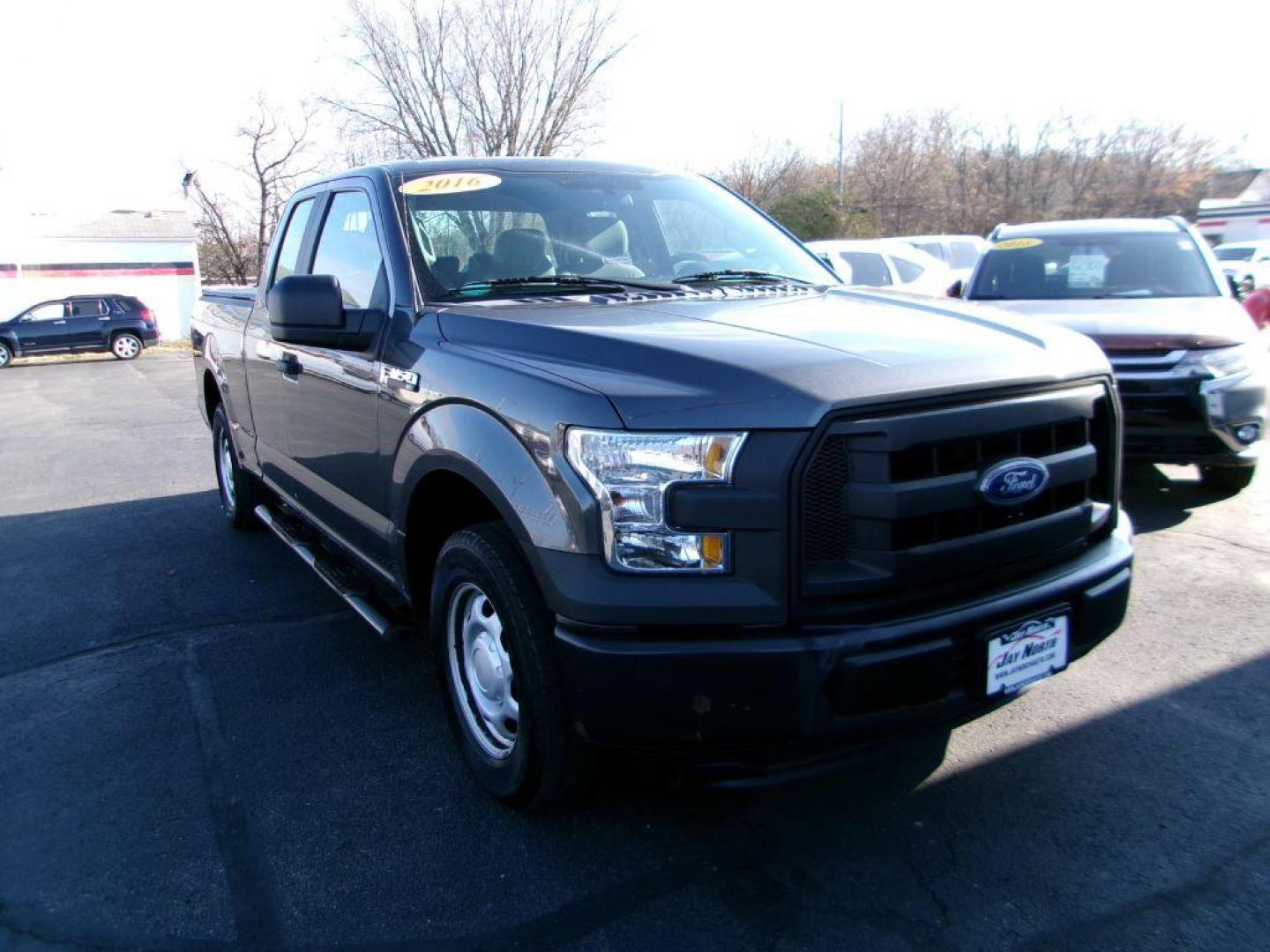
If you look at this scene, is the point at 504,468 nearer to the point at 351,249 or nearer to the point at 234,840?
the point at 234,840

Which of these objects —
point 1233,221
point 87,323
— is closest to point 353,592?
point 87,323

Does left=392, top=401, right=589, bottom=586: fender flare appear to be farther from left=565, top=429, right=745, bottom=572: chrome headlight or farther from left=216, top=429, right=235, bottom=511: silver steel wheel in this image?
left=216, top=429, right=235, bottom=511: silver steel wheel

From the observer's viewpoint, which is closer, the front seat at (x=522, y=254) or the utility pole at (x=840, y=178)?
the front seat at (x=522, y=254)

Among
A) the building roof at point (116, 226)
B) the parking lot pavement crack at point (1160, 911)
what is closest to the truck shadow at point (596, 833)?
the parking lot pavement crack at point (1160, 911)

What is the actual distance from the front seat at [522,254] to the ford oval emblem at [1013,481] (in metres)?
1.78

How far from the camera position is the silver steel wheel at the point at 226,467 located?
6387 millimetres

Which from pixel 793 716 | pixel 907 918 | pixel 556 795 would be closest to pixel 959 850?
pixel 907 918

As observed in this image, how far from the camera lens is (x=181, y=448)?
10234mm

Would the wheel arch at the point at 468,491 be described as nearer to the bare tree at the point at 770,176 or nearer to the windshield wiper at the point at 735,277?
the windshield wiper at the point at 735,277

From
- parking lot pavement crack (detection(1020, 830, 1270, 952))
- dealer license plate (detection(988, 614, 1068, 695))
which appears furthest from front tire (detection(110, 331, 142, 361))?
parking lot pavement crack (detection(1020, 830, 1270, 952))

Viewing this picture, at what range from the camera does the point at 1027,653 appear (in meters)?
2.60

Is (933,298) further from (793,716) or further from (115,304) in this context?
(115,304)

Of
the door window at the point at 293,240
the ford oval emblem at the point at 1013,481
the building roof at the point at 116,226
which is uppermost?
the building roof at the point at 116,226

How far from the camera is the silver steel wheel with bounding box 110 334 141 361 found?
2506 cm
